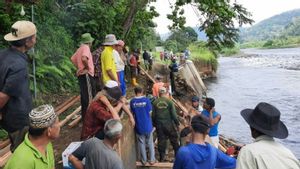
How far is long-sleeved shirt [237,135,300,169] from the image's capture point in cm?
313

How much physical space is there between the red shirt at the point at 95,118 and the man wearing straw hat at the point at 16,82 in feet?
4.24

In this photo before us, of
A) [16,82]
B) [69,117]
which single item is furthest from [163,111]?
[16,82]

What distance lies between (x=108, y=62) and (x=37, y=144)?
4328mm

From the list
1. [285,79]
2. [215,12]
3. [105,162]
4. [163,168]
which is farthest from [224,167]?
[285,79]

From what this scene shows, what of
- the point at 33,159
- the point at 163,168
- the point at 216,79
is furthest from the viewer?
the point at 216,79

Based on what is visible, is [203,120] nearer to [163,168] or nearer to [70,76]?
[163,168]

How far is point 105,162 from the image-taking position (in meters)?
4.18

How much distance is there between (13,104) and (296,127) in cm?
1860

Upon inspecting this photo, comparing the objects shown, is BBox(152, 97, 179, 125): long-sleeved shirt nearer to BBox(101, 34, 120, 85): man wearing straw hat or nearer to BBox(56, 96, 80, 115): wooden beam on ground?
BBox(101, 34, 120, 85): man wearing straw hat

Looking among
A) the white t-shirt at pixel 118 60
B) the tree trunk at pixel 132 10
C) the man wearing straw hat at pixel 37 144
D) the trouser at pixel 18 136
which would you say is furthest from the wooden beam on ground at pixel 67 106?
the man wearing straw hat at pixel 37 144

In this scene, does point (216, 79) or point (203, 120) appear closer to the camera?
point (203, 120)

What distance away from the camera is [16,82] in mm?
3762

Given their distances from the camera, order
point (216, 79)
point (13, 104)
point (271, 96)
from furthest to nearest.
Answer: point (216, 79) < point (271, 96) < point (13, 104)

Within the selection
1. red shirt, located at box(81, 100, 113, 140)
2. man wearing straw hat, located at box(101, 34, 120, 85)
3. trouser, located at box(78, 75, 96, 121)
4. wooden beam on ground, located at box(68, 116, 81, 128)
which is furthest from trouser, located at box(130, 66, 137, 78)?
red shirt, located at box(81, 100, 113, 140)
